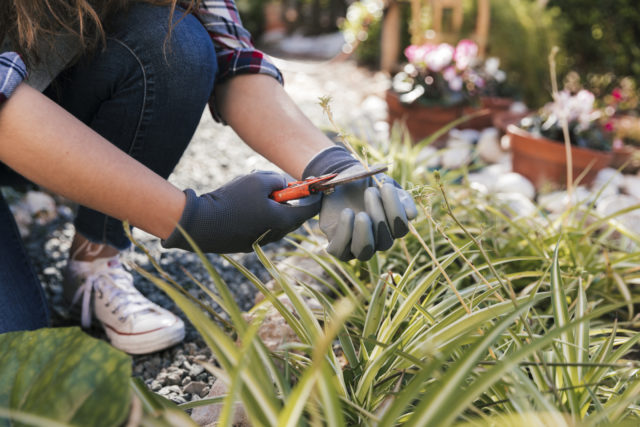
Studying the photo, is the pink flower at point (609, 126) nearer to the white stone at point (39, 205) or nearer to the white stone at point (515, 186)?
the white stone at point (515, 186)

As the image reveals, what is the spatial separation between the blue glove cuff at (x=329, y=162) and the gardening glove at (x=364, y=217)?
1.2 inches

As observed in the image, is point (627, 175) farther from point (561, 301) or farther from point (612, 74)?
point (561, 301)

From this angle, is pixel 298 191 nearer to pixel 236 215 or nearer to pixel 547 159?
pixel 236 215

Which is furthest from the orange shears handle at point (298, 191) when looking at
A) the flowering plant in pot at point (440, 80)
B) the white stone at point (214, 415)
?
the flowering plant in pot at point (440, 80)

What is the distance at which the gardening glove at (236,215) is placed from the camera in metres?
0.91

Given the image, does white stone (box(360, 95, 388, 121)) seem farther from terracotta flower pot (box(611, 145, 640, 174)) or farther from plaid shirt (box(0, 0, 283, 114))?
plaid shirt (box(0, 0, 283, 114))

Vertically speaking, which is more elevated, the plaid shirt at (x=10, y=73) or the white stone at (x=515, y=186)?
the plaid shirt at (x=10, y=73)

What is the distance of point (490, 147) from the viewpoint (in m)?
3.13

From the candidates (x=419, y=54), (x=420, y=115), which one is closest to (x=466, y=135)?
(x=420, y=115)

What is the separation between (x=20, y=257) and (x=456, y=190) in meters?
1.39

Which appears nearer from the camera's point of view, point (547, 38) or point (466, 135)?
point (466, 135)

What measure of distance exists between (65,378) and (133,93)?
74 cm

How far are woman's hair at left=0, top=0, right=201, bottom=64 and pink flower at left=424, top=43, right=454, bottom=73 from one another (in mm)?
2382

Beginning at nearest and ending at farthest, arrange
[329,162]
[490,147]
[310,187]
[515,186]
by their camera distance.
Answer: [310,187], [329,162], [515,186], [490,147]
